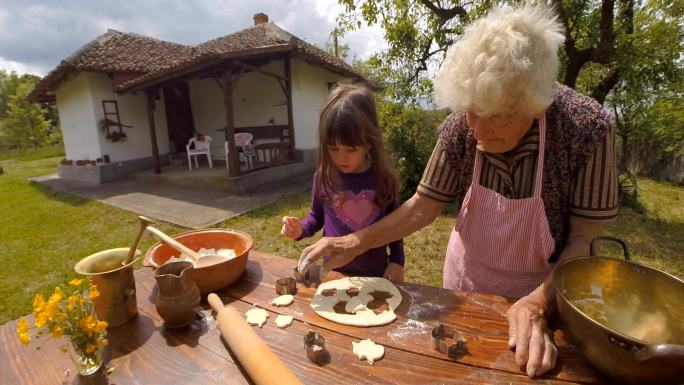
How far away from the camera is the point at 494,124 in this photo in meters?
1.10

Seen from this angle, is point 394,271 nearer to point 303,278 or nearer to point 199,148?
point 303,278

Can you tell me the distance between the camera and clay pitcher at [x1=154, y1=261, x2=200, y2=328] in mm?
1015

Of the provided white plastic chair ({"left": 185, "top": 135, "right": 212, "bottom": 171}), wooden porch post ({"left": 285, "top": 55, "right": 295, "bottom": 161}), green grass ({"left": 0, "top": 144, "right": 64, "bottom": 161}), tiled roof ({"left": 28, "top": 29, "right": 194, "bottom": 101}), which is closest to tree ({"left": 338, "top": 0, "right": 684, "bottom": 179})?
wooden porch post ({"left": 285, "top": 55, "right": 295, "bottom": 161})

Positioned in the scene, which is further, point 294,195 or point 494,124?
point 294,195

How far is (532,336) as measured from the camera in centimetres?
91

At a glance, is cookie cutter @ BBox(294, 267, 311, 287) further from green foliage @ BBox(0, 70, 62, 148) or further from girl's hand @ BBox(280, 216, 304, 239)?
green foliage @ BBox(0, 70, 62, 148)

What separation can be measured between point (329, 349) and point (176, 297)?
0.49 meters

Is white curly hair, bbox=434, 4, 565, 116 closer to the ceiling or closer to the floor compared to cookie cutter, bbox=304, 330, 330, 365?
closer to the ceiling

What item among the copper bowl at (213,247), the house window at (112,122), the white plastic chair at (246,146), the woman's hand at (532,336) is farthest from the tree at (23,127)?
the woman's hand at (532,336)

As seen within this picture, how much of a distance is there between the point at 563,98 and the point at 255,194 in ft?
21.5

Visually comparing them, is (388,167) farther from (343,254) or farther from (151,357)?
(151,357)

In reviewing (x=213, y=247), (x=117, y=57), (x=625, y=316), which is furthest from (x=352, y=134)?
(x=117, y=57)

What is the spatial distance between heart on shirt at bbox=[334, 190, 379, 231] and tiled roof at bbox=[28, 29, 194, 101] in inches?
395

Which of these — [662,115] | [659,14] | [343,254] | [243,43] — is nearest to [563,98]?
[343,254]
